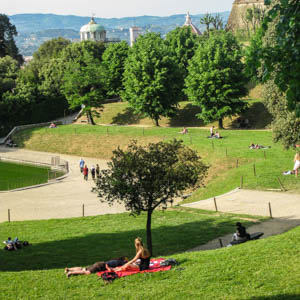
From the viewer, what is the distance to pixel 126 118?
231ft

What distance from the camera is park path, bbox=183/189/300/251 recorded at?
23.3 meters

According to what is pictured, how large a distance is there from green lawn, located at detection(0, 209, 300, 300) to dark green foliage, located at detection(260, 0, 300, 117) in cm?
509

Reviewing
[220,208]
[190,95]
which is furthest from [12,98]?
[220,208]

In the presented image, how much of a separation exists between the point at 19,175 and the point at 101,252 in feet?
90.2

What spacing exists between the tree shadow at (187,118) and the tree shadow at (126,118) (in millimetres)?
4896

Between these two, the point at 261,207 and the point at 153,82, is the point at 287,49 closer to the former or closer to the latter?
the point at 261,207

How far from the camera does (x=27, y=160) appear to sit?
54.1m

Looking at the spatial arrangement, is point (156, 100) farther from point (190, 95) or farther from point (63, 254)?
point (63, 254)

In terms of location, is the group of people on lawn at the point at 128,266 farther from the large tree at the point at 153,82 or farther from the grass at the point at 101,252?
the large tree at the point at 153,82

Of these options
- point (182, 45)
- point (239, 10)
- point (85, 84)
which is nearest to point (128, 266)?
point (85, 84)

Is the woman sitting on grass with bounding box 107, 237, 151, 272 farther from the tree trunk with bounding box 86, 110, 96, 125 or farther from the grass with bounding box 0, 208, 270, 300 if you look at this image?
the tree trunk with bounding box 86, 110, 96, 125

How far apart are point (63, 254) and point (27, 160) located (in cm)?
3434

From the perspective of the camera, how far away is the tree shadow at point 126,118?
69387 millimetres

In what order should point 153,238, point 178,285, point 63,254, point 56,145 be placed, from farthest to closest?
point 56,145 → point 153,238 → point 63,254 → point 178,285
